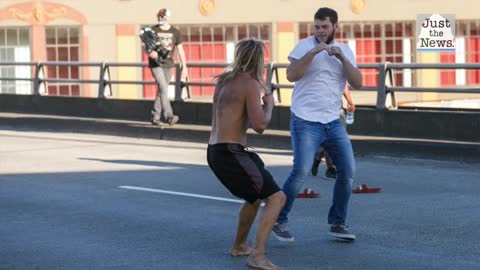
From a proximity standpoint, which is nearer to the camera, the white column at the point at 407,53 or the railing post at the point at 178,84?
the railing post at the point at 178,84

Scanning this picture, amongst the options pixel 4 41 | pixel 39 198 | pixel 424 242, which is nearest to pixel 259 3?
pixel 4 41

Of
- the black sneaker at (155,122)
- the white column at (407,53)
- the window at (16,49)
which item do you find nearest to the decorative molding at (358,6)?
the white column at (407,53)

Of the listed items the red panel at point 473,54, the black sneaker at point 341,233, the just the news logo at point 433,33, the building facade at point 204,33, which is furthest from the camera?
the red panel at point 473,54

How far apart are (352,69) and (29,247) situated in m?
2.80

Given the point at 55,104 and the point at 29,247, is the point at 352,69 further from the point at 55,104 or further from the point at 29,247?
the point at 55,104

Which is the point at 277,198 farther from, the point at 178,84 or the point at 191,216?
the point at 178,84

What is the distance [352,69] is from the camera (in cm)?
924

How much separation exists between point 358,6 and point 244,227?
38634mm

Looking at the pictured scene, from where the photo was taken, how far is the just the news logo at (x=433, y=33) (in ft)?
51.8

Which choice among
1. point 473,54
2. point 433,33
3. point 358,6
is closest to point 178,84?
point 433,33

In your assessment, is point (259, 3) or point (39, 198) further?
point (259, 3)

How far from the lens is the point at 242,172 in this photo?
8.20 m

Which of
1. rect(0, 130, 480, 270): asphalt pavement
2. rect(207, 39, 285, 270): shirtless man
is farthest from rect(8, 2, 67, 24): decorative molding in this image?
rect(207, 39, 285, 270): shirtless man

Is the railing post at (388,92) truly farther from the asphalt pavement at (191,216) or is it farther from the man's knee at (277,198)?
the man's knee at (277,198)
